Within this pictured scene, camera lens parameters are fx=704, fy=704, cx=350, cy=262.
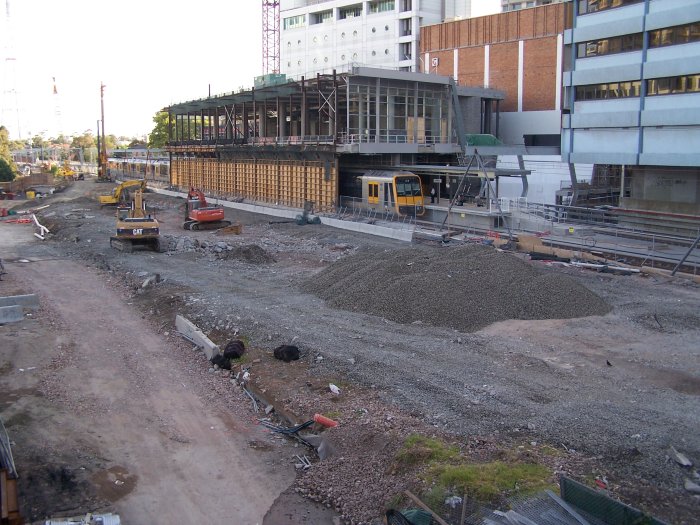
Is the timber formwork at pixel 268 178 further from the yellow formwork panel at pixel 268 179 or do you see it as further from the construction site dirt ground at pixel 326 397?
the construction site dirt ground at pixel 326 397

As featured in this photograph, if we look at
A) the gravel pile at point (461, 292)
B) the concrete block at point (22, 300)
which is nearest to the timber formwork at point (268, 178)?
the gravel pile at point (461, 292)

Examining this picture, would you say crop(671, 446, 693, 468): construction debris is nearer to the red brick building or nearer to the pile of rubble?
the pile of rubble

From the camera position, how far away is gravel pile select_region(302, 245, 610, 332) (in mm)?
18266

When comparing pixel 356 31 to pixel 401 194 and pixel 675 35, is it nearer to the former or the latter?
pixel 401 194

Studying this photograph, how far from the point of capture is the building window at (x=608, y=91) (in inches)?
1329

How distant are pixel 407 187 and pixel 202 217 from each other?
11.9 metres

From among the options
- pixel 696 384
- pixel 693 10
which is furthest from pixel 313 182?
pixel 696 384

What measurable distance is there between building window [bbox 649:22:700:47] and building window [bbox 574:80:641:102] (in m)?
1.97

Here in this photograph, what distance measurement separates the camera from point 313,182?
160 feet

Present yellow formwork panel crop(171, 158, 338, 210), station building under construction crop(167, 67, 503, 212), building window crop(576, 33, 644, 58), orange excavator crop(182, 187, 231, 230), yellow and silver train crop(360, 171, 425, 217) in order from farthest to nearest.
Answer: yellow formwork panel crop(171, 158, 338, 210) < station building under construction crop(167, 67, 503, 212) < orange excavator crop(182, 187, 231, 230) < yellow and silver train crop(360, 171, 425, 217) < building window crop(576, 33, 644, 58)

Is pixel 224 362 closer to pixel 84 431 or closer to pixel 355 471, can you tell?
pixel 84 431

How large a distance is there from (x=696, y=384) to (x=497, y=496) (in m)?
6.69

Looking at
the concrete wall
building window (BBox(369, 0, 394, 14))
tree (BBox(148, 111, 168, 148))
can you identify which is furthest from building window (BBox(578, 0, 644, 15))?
tree (BBox(148, 111, 168, 148))

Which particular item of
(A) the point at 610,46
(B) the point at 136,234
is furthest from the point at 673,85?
(B) the point at 136,234
